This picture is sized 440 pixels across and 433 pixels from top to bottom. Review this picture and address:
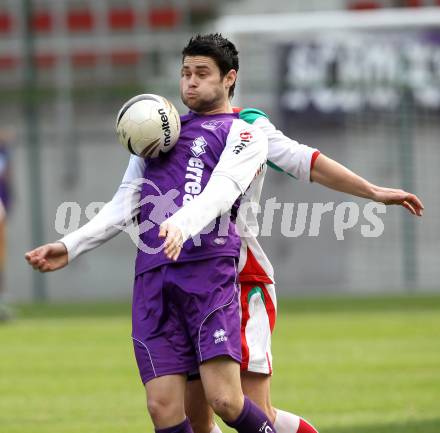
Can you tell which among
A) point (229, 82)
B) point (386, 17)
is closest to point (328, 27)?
point (386, 17)

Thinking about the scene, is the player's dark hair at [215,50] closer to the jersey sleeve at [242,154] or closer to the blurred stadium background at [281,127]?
the jersey sleeve at [242,154]

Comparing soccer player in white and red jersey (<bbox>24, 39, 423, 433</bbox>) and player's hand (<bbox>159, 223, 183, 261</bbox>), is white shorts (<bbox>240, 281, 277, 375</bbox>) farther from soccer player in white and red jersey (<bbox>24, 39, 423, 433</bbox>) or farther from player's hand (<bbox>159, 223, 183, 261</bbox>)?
player's hand (<bbox>159, 223, 183, 261</bbox>)

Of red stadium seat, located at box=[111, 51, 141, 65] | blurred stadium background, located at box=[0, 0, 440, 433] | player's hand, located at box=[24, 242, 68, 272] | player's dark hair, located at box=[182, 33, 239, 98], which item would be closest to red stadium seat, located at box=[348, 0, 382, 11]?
blurred stadium background, located at box=[0, 0, 440, 433]

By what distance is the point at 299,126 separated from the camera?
63.0 feet

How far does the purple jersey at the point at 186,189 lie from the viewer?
198 inches

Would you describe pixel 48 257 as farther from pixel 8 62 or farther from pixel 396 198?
pixel 8 62

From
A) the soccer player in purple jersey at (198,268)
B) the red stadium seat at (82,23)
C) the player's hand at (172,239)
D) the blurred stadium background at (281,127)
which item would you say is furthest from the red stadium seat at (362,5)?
the player's hand at (172,239)

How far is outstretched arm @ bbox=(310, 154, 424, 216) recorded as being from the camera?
514 cm

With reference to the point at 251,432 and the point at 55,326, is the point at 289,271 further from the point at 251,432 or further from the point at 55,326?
the point at 251,432

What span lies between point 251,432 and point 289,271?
14.6 m

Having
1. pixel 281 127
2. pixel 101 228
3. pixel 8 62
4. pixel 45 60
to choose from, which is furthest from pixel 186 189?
pixel 8 62

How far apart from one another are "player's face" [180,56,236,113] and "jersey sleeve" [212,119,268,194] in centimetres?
16

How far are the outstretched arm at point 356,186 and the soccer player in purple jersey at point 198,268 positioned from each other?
28 cm

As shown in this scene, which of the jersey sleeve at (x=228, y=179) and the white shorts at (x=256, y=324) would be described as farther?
the white shorts at (x=256, y=324)
